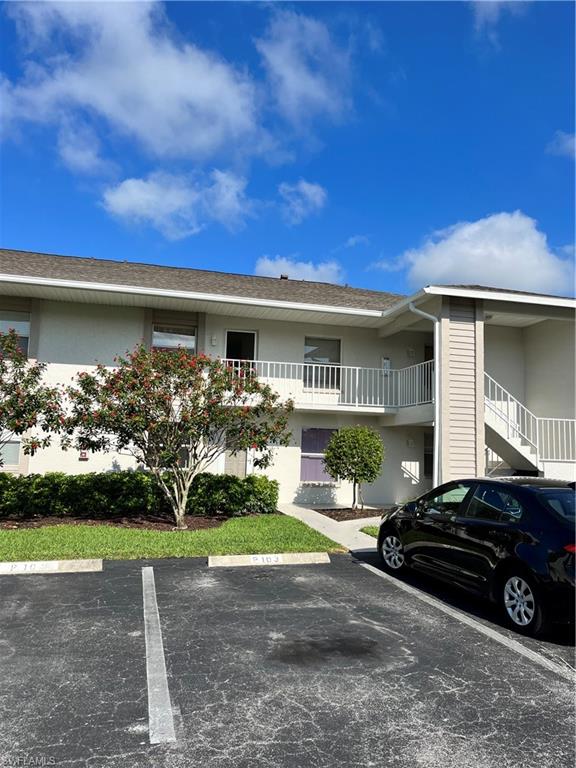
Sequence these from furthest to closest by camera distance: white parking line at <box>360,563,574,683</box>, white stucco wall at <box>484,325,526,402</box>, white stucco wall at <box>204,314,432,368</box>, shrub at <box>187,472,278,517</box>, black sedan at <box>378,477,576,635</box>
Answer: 1. white stucco wall at <box>484,325,526,402</box>
2. white stucco wall at <box>204,314,432,368</box>
3. shrub at <box>187,472,278,517</box>
4. black sedan at <box>378,477,576,635</box>
5. white parking line at <box>360,563,574,683</box>

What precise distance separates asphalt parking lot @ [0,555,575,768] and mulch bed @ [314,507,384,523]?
5.79 metres

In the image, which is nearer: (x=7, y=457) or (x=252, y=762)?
(x=252, y=762)

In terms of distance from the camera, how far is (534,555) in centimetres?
504

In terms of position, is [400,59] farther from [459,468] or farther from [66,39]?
[459,468]

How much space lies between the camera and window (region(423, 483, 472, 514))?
6.43 m

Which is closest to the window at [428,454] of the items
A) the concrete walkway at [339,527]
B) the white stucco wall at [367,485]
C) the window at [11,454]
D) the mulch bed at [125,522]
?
the white stucco wall at [367,485]

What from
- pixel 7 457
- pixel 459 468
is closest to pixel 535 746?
pixel 459 468

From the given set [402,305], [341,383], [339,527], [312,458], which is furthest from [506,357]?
[339,527]

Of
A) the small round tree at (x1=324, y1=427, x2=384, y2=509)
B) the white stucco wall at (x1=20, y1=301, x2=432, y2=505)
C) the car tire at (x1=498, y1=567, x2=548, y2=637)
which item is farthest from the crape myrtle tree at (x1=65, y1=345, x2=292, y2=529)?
the car tire at (x1=498, y1=567, x2=548, y2=637)

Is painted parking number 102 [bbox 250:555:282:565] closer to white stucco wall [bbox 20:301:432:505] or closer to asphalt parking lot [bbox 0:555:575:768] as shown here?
asphalt parking lot [bbox 0:555:575:768]

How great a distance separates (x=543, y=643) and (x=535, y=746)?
78.3 inches

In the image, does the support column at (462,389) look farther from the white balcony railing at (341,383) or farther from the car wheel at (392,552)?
the car wheel at (392,552)

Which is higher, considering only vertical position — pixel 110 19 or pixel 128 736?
pixel 110 19

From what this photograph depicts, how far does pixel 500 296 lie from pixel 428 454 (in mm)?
5162
